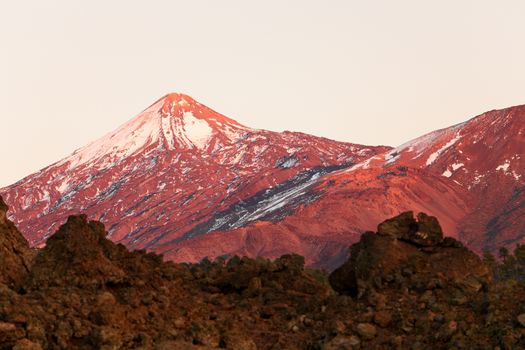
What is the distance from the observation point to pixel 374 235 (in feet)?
62.3

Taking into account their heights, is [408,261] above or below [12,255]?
below

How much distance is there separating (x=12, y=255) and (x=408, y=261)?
26.3 feet

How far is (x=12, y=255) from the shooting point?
1630cm

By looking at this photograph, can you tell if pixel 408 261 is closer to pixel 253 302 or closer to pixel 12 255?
pixel 253 302

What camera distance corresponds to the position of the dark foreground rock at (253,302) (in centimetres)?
1395

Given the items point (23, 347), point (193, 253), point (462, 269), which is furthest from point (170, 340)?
point (193, 253)

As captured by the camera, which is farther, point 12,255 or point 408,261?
point 408,261

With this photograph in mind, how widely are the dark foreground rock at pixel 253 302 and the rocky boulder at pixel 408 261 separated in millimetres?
29

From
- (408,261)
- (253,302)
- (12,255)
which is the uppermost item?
(12,255)

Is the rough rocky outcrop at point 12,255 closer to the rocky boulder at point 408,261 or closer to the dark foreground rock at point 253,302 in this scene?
the dark foreground rock at point 253,302

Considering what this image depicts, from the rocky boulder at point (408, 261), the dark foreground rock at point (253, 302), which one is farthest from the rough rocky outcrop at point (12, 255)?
the rocky boulder at point (408, 261)

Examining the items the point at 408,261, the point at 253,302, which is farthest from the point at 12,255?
the point at 408,261

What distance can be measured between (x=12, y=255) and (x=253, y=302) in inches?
199

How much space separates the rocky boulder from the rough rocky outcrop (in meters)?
6.56
